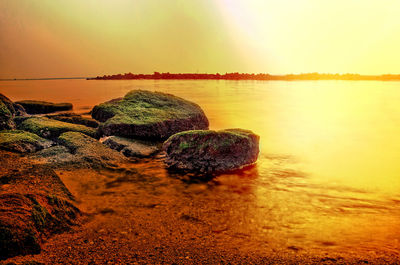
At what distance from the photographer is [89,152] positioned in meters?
Answer: 7.32

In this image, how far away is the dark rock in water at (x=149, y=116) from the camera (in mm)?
9120

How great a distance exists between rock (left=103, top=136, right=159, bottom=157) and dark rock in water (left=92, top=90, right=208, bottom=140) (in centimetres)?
54

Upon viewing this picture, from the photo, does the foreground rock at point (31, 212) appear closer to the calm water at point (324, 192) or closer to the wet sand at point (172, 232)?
the wet sand at point (172, 232)

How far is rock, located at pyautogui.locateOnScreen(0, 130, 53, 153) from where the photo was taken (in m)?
7.21

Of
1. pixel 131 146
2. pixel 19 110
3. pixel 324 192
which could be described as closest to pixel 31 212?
pixel 131 146

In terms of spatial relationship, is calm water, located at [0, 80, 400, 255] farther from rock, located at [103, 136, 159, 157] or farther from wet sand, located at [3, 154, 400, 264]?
rock, located at [103, 136, 159, 157]

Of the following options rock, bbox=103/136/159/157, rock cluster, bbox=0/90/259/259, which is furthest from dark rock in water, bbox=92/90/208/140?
rock, bbox=103/136/159/157

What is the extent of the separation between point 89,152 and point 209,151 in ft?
9.99

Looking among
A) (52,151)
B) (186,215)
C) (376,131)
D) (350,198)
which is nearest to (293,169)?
(350,198)

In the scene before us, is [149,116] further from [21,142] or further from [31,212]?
[31,212]

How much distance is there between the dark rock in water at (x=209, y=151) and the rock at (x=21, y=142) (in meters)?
3.52

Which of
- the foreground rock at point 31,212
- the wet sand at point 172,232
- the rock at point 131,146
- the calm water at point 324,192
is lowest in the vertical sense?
the calm water at point 324,192

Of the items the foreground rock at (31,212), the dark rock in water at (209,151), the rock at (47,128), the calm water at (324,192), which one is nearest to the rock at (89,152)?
the rock at (47,128)

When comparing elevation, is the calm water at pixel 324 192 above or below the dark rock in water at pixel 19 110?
below
